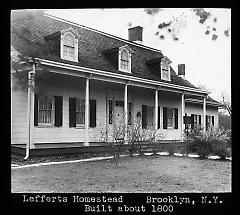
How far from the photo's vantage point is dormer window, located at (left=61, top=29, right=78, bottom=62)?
7.23 meters

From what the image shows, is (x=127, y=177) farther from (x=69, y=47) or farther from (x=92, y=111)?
(x=69, y=47)

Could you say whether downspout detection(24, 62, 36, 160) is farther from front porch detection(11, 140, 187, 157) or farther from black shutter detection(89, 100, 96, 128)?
black shutter detection(89, 100, 96, 128)

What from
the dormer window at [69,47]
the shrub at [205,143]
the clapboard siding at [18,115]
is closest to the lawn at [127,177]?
the shrub at [205,143]

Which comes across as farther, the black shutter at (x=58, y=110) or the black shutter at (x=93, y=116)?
the black shutter at (x=58, y=110)

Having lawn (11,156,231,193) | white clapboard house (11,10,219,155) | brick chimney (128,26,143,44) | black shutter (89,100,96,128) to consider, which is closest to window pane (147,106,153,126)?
white clapboard house (11,10,219,155)

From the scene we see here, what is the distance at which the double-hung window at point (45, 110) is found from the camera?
7.36m

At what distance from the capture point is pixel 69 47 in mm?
7762

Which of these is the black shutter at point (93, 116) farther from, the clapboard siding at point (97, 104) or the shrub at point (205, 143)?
the shrub at point (205, 143)

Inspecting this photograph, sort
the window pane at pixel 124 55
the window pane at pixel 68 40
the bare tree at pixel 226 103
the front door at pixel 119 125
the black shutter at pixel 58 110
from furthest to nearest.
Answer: the window pane at pixel 124 55 < the black shutter at pixel 58 110 < the window pane at pixel 68 40 < the front door at pixel 119 125 < the bare tree at pixel 226 103

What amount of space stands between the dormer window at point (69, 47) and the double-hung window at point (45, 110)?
1021 millimetres

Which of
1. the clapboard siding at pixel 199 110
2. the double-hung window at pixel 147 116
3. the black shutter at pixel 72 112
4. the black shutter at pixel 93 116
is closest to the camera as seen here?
the clapboard siding at pixel 199 110

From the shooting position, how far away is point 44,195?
4902 millimetres
